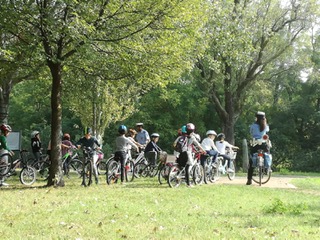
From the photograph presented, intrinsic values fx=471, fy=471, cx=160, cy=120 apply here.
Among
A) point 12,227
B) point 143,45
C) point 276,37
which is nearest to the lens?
point 12,227

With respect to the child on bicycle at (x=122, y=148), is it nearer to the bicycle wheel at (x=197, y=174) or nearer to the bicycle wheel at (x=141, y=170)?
the bicycle wheel at (x=197, y=174)

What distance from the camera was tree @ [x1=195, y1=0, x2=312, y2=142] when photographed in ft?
86.1

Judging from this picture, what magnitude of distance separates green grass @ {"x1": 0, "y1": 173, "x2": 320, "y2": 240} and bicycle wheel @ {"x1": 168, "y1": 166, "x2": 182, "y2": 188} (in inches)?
42.2

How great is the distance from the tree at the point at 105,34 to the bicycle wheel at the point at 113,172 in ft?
4.83

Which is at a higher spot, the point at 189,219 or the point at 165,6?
the point at 165,6

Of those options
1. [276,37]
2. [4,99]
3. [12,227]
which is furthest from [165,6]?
[276,37]

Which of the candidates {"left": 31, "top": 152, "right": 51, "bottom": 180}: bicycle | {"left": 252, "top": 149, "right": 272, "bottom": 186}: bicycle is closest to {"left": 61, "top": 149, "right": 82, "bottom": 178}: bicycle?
{"left": 31, "top": 152, "right": 51, "bottom": 180}: bicycle

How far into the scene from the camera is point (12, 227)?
6.52 metres

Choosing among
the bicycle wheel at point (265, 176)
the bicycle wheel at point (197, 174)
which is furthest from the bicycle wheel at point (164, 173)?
the bicycle wheel at point (265, 176)

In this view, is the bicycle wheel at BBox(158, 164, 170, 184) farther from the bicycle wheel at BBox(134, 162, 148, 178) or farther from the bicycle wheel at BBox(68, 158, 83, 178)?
the bicycle wheel at BBox(68, 158, 83, 178)

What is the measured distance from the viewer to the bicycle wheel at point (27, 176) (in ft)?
45.9

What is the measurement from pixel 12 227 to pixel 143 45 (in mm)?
7853

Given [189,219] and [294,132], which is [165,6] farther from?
[294,132]

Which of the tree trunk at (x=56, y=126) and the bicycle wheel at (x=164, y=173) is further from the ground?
the tree trunk at (x=56, y=126)
